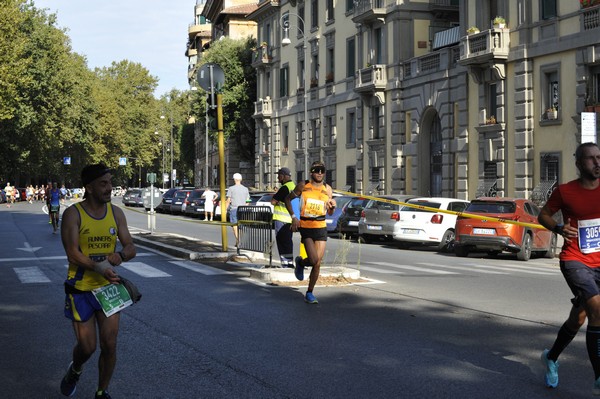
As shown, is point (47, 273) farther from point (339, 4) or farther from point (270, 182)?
point (270, 182)

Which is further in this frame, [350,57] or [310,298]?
[350,57]

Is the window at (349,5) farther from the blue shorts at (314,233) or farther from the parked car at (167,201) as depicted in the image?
the blue shorts at (314,233)

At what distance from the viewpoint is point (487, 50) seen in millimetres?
33312

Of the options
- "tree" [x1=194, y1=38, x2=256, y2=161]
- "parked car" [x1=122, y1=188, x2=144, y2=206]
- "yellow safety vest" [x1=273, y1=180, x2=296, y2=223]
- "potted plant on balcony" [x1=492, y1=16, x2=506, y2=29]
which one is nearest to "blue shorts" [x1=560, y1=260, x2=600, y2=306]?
"yellow safety vest" [x1=273, y1=180, x2=296, y2=223]

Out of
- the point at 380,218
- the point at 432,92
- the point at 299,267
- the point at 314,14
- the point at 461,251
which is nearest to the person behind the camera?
the point at 299,267

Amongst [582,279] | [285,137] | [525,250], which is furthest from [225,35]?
[582,279]

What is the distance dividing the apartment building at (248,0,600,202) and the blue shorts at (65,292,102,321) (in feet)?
55.9

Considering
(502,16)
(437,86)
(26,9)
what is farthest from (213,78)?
(26,9)

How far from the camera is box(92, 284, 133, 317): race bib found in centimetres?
602

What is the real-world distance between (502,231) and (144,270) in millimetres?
9075

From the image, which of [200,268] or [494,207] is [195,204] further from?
[200,268]

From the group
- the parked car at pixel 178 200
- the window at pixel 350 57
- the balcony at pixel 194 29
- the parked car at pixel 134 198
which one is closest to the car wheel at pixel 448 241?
the window at pixel 350 57

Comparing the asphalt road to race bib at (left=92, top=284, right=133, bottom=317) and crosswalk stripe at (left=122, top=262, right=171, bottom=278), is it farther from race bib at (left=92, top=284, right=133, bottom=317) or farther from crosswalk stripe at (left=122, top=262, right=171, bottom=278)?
race bib at (left=92, top=284, right=133, bottom=317)

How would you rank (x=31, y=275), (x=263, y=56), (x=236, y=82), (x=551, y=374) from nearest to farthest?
(x=551, y=374) < (x=31, y=275) < (x=263, y=56) < (x=236, y=82)
